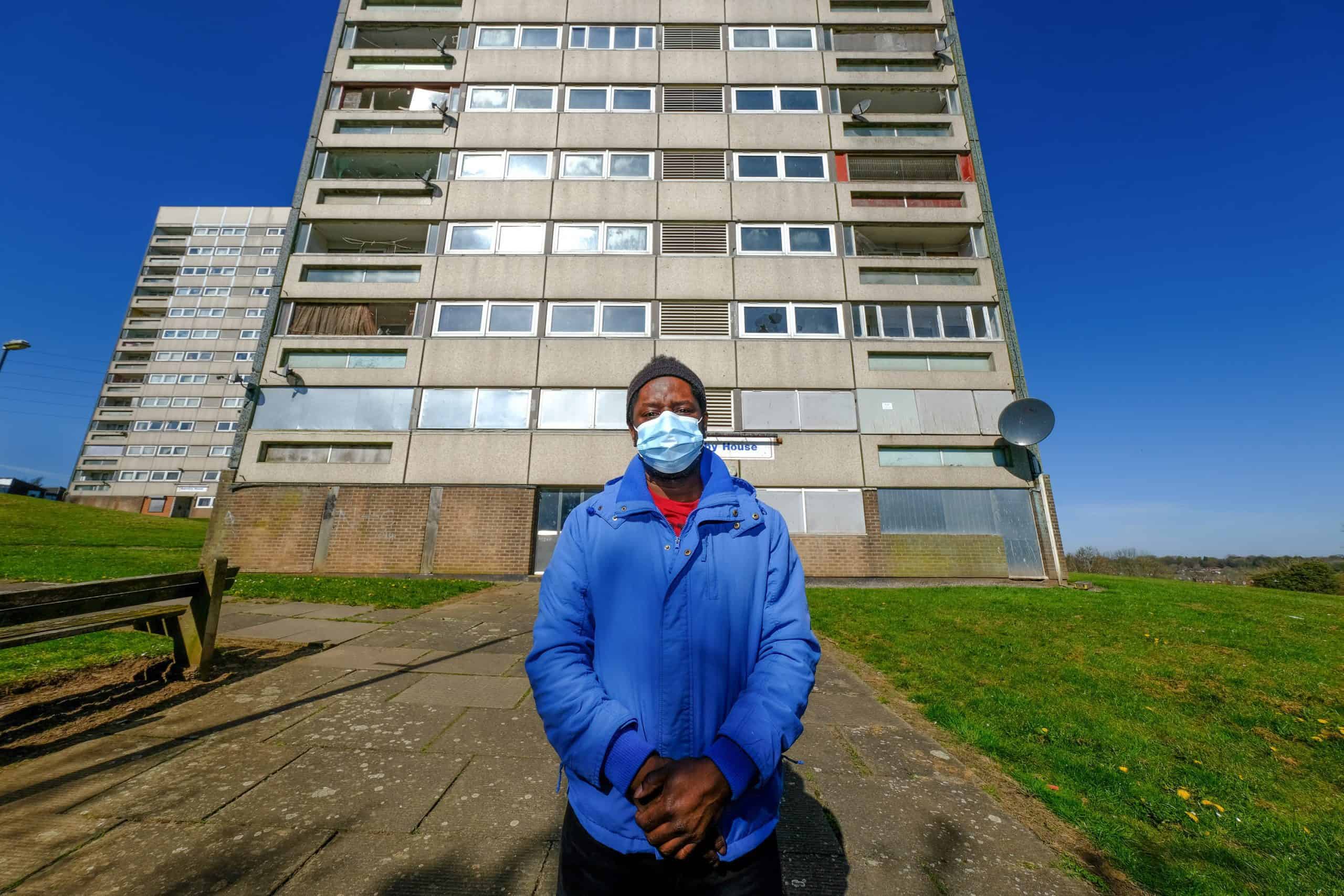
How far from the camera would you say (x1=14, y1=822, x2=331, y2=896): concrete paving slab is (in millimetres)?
1942

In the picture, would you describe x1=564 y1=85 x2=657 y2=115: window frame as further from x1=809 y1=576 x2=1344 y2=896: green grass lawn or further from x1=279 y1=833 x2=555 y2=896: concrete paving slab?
x1=279 y1=833 x2=555 y2=896: concrete paving slab

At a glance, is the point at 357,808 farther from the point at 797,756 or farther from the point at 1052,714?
the point at 1052,714

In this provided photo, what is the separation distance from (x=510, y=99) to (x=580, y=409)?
1320cm

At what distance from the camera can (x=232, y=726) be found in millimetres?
3408

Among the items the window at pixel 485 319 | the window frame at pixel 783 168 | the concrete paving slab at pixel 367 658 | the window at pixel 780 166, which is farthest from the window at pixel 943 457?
the concrete paving slab at pixel 367 658

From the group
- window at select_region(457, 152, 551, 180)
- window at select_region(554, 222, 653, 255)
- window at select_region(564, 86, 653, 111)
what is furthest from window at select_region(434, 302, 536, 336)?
window at select_region(564, 86, 653, 111)

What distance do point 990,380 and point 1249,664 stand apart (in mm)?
12322

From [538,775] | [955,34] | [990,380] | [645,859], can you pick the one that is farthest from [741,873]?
[955,34]

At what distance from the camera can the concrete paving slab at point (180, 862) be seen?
6.37ft

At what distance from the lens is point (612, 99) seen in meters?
18.7

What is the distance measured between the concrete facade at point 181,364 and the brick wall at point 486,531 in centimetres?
4511

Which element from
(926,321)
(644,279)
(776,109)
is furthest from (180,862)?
(776,109)

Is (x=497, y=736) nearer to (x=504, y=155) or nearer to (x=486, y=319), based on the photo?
(x=486, y=319)

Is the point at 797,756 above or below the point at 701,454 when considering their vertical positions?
below
